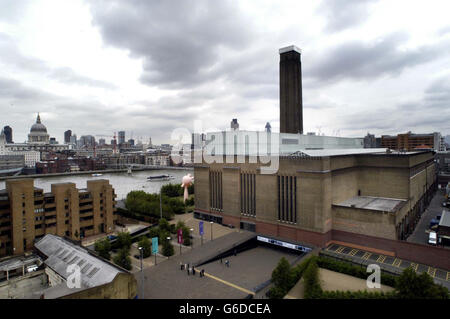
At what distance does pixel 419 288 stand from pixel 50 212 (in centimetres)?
4147

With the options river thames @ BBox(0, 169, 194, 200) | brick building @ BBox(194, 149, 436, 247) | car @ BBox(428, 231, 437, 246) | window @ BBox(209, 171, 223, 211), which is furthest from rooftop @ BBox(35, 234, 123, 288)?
river thames @ BBox(0, 169, 194, 200)

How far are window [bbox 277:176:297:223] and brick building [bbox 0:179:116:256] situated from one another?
87.6 feet

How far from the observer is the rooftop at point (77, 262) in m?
19.2

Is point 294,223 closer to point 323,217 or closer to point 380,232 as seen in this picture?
point 323,217

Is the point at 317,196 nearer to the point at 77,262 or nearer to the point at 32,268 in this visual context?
the point at 77,262

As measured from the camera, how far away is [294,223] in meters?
33.9

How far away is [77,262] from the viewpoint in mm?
22328

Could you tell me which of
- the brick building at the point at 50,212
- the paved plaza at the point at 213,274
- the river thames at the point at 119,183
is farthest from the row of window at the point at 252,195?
the river thames at the point at 119,183

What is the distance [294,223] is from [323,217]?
3.95m

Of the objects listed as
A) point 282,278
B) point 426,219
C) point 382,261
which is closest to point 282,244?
point 382,261

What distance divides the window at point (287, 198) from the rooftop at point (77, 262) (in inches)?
848

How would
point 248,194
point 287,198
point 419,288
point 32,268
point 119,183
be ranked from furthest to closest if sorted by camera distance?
1. point 119,183
2. point 248,194
3. point 287,198
4. point 32,268
5. point 419,288

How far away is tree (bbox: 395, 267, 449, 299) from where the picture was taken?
17.0m

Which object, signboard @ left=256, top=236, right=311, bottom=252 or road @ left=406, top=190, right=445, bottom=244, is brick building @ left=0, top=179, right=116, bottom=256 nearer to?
signboard @ left=256, top=236, right=311, bottom=252
